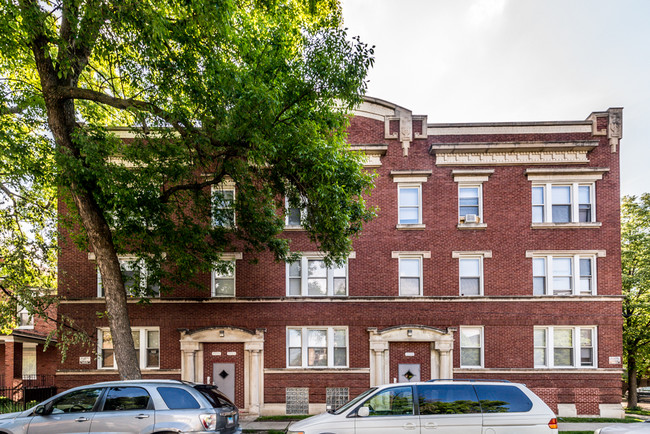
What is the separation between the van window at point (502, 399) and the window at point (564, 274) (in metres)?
8.77

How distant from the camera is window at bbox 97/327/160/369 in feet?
54.5

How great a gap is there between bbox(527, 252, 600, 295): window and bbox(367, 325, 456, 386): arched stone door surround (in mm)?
4027

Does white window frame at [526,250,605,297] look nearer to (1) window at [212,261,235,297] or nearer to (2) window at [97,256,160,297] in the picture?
(1) window at [212,261,235,297]

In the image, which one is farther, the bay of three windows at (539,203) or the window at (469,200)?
the window at (469,200)

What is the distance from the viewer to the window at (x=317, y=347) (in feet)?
54.4

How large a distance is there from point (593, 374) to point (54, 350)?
26699 mm

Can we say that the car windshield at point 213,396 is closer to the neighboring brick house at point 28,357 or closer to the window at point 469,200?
the window at point 469,200

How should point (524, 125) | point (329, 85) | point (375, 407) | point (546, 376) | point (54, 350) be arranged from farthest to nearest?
point (54, 350) → point (524, 125) → point (546, 376) → point (329, 85) → point (375, 407)

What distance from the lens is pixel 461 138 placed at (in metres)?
17.3

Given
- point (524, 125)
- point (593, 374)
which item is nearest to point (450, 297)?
point (593, 374)

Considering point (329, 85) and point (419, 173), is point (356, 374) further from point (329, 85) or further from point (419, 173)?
point (329, 85)

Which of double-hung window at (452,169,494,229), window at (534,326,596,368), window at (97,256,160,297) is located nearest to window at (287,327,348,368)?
window at (97,256,160,297)

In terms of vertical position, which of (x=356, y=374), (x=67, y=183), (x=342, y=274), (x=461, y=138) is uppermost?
(x=461, y=138)

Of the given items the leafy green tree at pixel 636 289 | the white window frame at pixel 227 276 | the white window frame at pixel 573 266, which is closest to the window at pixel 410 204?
the white window frame at pixel 573 266
